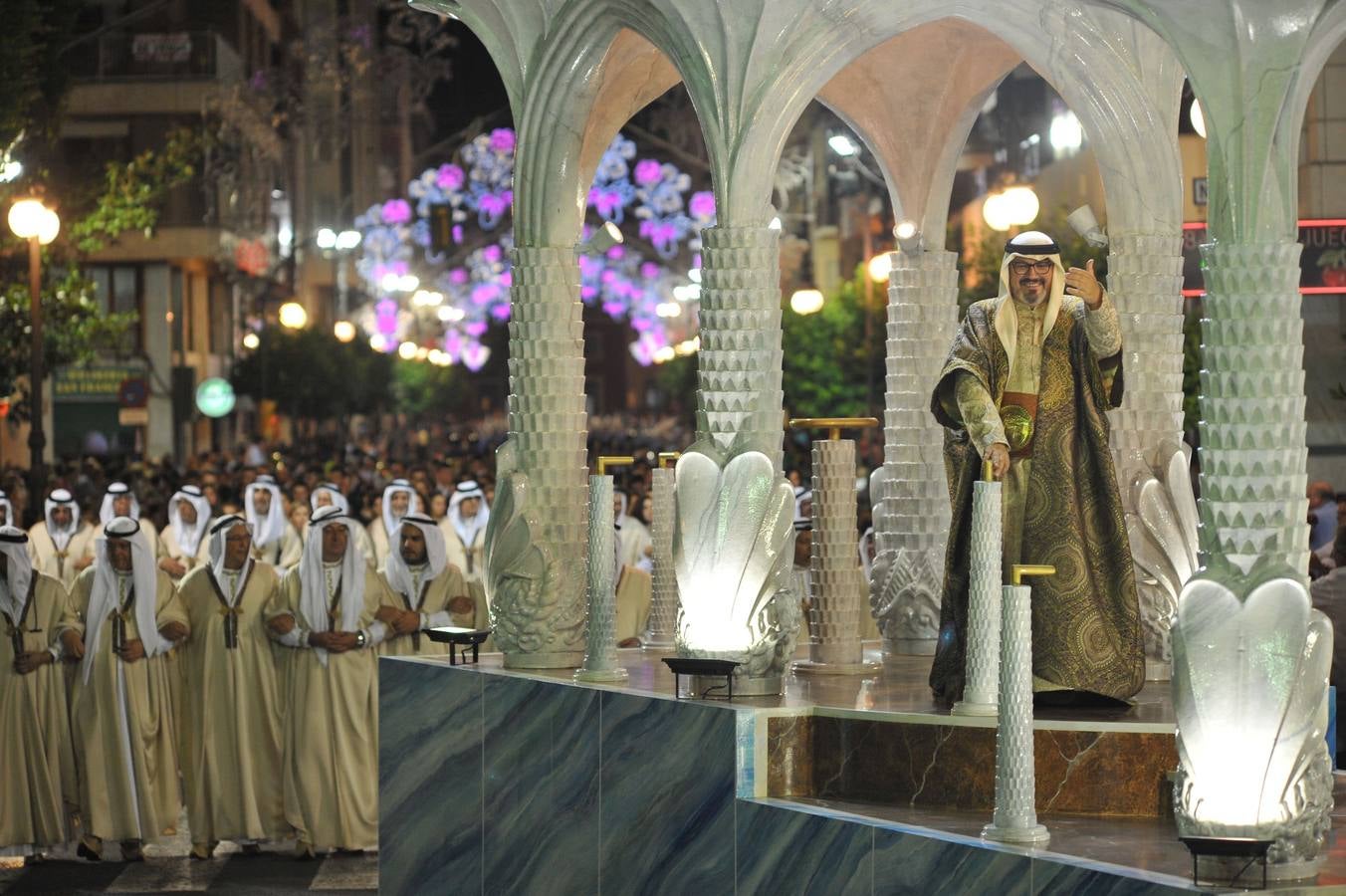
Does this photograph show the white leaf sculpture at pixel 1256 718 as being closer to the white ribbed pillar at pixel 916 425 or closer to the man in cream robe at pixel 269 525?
the white ribbed pillar at pixel 916 425

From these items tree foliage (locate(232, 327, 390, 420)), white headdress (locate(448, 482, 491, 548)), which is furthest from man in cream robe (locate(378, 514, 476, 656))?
tree foliage (locate(232, 327, 390, 420))

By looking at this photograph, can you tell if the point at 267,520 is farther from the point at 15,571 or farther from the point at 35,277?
the point at 15,571

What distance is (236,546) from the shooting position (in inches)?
573

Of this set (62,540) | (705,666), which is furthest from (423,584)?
(62,540)

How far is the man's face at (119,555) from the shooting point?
14297 millimetres

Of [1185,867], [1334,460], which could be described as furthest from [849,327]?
[1185,867]

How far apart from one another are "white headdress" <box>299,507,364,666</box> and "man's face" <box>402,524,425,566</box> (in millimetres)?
438

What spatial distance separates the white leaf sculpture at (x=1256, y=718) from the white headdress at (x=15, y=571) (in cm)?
854

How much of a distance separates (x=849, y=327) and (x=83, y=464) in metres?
10.2

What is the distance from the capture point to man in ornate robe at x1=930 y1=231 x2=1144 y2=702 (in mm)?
9719

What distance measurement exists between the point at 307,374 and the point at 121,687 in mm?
41271

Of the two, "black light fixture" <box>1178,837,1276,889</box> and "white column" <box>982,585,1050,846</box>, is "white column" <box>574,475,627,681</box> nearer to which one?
"white column" <box>982,585,1050,846</box>

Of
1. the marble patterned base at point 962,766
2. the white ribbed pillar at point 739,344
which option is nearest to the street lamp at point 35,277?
the white ribbed pillar at point 739,344

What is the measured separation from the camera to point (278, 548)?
20609mm
